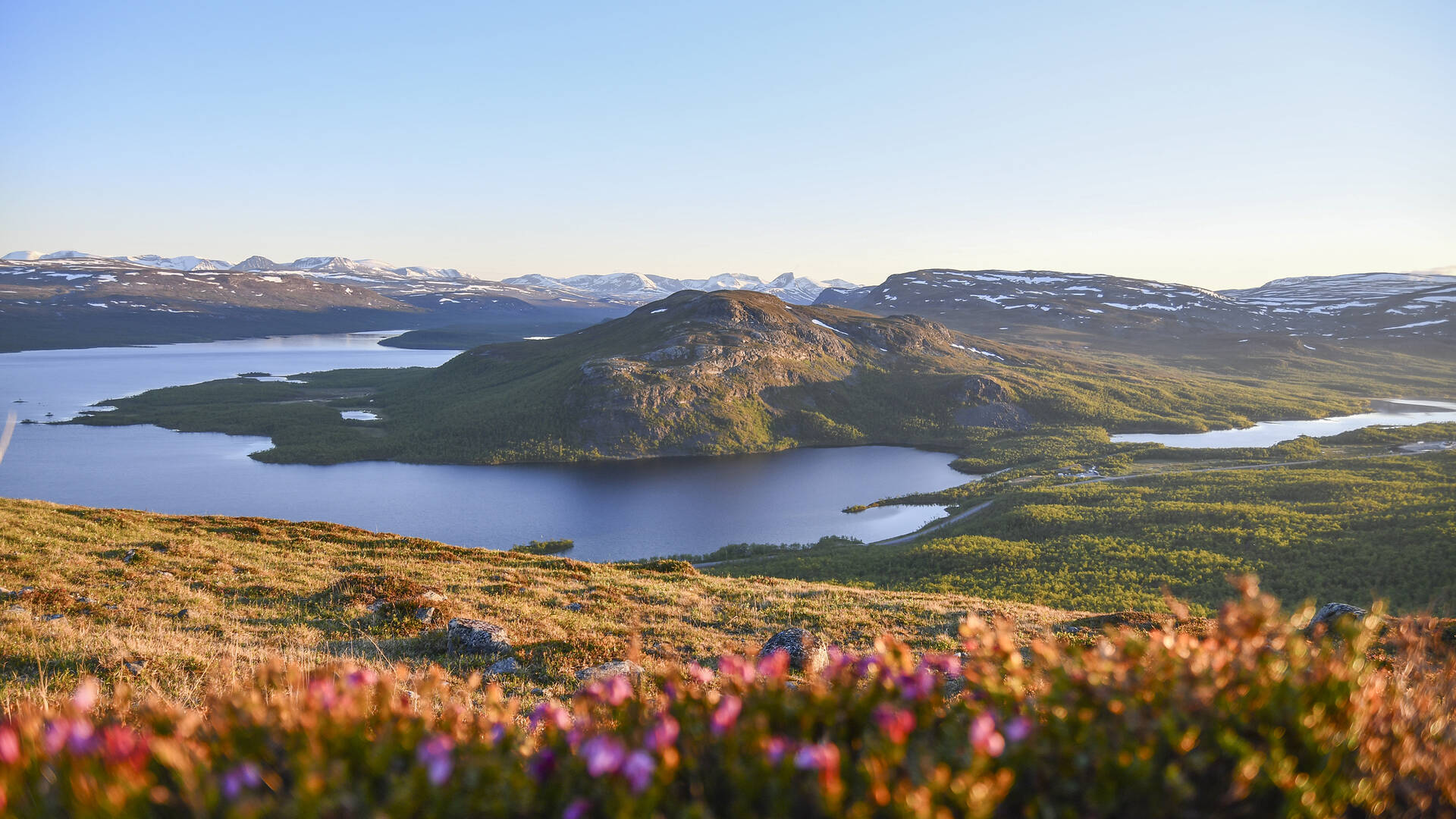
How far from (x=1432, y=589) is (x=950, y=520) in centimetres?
3007

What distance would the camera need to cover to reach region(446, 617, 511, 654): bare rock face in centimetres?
1288

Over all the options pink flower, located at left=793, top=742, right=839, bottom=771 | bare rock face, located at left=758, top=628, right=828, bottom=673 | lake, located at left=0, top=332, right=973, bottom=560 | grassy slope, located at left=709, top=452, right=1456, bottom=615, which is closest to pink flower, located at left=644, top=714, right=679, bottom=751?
pink flower, located at left=793, top=742, right=839, bottom=771

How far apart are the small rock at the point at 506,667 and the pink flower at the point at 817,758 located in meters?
10.1

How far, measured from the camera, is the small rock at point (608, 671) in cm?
1092

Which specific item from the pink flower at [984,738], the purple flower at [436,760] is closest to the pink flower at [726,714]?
the pink flower at [984,738]

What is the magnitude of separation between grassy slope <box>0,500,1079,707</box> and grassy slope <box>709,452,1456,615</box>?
479 inches

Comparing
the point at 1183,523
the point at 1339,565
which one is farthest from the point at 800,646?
the point at 1183,523

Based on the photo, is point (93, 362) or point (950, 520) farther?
point (93, 362)

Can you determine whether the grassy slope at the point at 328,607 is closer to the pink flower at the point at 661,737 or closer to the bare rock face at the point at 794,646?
the bare rock face at the point at 794,646

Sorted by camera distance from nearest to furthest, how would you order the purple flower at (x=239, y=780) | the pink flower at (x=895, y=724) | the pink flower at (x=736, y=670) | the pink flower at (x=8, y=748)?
the pink flower at (x=8, y=748)
the purple flower at (x=239, y=780)
the pink flower at (x=895, y=724)
the pink flower at (x=736, y=670)

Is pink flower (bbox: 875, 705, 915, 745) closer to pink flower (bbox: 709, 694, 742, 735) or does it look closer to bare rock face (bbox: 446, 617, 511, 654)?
pink flower (bbox: 709, 694, 742, 735)

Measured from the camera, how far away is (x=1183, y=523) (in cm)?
4612

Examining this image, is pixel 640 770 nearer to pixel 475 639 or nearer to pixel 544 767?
pixel 544 767

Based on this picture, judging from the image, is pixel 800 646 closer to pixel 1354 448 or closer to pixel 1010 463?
pixel 1010 463
